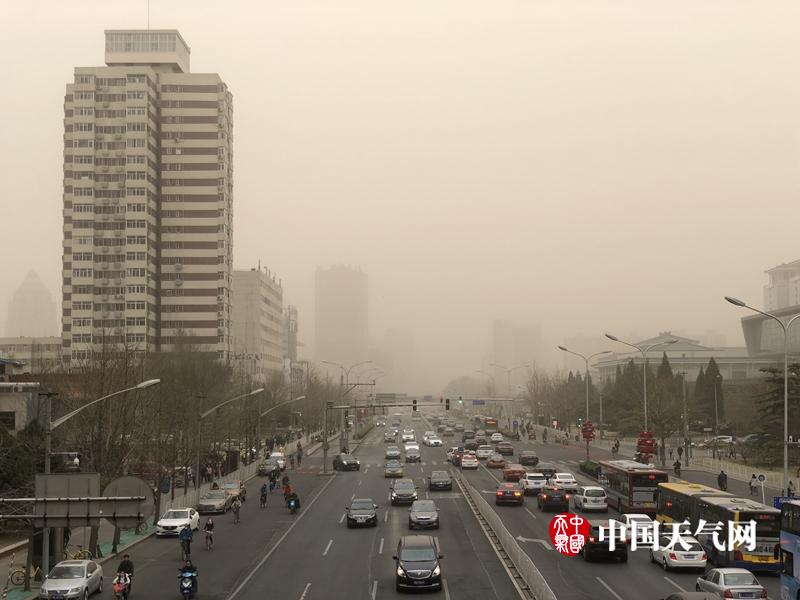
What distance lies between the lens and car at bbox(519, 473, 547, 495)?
58.2 meters

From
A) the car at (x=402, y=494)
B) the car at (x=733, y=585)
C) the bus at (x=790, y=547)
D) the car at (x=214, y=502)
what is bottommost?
the car at (x=214, y=502)

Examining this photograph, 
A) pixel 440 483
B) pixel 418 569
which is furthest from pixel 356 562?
pixel 440 483

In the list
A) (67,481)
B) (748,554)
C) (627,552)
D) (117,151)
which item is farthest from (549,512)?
(117,151)

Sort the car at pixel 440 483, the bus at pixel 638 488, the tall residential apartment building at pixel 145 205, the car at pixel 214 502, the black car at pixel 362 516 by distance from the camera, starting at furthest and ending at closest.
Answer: the tall residential apartment building at pixel 145 205, the car at pixel 440 483, the car at pixel 214 502, the bus at pixel 638 488, the black car at pixel 362 516

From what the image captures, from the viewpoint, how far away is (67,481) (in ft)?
73.3

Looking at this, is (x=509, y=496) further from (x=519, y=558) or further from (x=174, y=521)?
(x=519, y=558)

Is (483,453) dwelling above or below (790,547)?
below

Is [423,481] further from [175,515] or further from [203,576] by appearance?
[203,576]

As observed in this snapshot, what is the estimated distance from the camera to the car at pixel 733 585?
2534 cm

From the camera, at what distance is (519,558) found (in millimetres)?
31422

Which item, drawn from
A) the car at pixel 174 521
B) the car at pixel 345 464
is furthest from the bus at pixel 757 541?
the car at pixel 345 464

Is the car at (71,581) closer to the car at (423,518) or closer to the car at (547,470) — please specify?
the car at (423,518)

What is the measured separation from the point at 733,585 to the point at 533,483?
33275 mm

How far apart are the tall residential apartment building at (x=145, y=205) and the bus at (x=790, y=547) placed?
112 metres
